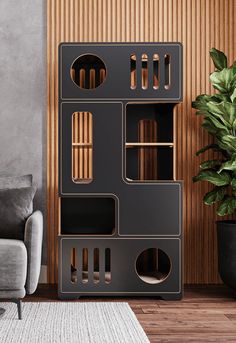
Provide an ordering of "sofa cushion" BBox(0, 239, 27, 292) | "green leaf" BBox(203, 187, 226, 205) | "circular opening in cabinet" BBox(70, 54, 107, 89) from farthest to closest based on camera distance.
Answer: "circular opening in cabinet" BBox(70, 54, 107, 89) → "green leaf" BBox(203, 187, 226, 205) → "sofa cushion" BBox(0, 239, 27, 292)

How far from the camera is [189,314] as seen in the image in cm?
329

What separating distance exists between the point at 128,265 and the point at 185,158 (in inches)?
41.5

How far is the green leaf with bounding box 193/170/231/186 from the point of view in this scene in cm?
369

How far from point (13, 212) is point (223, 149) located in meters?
1.55

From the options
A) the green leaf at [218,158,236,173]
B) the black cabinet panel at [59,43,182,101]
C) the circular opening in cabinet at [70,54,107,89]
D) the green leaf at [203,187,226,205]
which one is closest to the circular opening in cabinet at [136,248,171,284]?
the green leaf at [203,187,226,205]

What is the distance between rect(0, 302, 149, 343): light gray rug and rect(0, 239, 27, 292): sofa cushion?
199mm

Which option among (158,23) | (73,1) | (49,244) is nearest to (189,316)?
(49,244)

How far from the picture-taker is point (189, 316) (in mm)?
3242

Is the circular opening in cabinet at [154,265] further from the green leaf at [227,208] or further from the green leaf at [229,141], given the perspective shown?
the green leaf at [229,141]

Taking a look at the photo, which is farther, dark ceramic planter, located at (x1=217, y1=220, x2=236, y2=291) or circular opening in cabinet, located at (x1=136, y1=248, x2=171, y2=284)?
circular opening in cabinet, located at (x1=136, y1=248, x2=171, y2=284)

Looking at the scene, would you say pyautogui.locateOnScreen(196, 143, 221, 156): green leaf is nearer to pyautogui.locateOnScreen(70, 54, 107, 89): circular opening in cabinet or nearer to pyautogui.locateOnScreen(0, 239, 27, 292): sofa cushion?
pyautogui.locateOnScreen(70, 54, 107, 89): circular opening in cabinet

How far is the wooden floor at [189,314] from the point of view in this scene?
2832 millimetres

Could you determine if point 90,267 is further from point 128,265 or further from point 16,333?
point 16,333

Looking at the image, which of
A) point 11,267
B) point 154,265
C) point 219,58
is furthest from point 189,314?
point 219,58
